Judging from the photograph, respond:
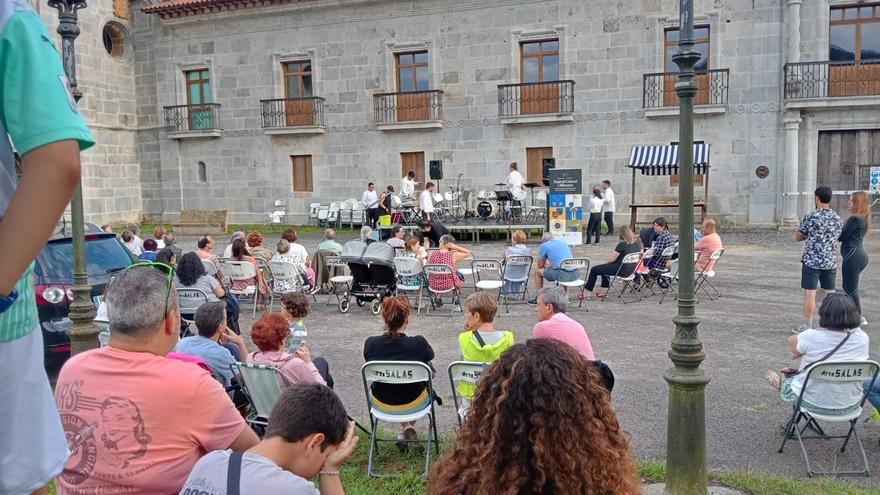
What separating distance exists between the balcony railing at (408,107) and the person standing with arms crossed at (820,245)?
17.0m

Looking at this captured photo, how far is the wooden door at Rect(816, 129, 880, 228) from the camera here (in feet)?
68.6

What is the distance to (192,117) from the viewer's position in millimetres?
28219

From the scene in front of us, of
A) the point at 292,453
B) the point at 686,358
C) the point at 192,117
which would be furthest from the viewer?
the point at 192,117

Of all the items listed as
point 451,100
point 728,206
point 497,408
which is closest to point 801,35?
point 728,206

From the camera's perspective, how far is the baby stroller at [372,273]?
10.6 metres

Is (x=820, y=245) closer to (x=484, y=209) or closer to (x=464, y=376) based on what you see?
(x=464, y=376)

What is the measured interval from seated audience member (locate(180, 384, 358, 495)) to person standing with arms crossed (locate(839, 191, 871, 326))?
792 cm

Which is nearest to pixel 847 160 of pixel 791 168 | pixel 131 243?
pixel 791 168

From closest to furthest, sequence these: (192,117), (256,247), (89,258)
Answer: (89,258) → (256,247) → (192,117)

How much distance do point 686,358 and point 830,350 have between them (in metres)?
1.54

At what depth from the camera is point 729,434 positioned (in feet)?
18.0

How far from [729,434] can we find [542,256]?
5.70m

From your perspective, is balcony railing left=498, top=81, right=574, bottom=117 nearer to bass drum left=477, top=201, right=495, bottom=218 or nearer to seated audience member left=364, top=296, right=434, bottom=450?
bass drum left=477, top=201, right=495, bottom=218

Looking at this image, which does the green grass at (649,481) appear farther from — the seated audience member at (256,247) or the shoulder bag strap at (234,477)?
the seated audience member at (256,247)
